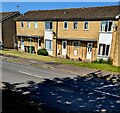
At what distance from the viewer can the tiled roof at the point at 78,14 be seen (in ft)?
82.4

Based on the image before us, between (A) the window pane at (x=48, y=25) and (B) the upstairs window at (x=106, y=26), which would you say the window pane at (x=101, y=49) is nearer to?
(B) the upstairs window at (x=106, y=26)

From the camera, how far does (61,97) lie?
35.2 feet

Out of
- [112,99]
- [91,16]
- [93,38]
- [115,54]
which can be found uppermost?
[91,16]

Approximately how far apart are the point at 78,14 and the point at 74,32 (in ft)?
8.81

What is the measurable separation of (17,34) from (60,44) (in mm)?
11558

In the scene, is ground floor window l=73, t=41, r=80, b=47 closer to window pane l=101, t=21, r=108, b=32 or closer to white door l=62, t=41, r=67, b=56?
white door l=62, t=41, r=67, b=56

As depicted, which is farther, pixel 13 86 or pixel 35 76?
pixel 35 76

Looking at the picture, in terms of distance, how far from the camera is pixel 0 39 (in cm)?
3903

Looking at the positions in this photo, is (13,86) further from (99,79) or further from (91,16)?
(91,16)

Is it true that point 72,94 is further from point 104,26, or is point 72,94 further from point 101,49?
point 104,26

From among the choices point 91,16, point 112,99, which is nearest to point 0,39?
point 91,16

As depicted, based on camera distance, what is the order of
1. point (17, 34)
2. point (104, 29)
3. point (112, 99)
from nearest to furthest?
point (112, 99), point (104, 29), point (17, 34)

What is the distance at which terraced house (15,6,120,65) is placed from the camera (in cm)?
2453

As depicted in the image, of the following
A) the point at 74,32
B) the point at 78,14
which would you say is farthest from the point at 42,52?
the point at 78,14
